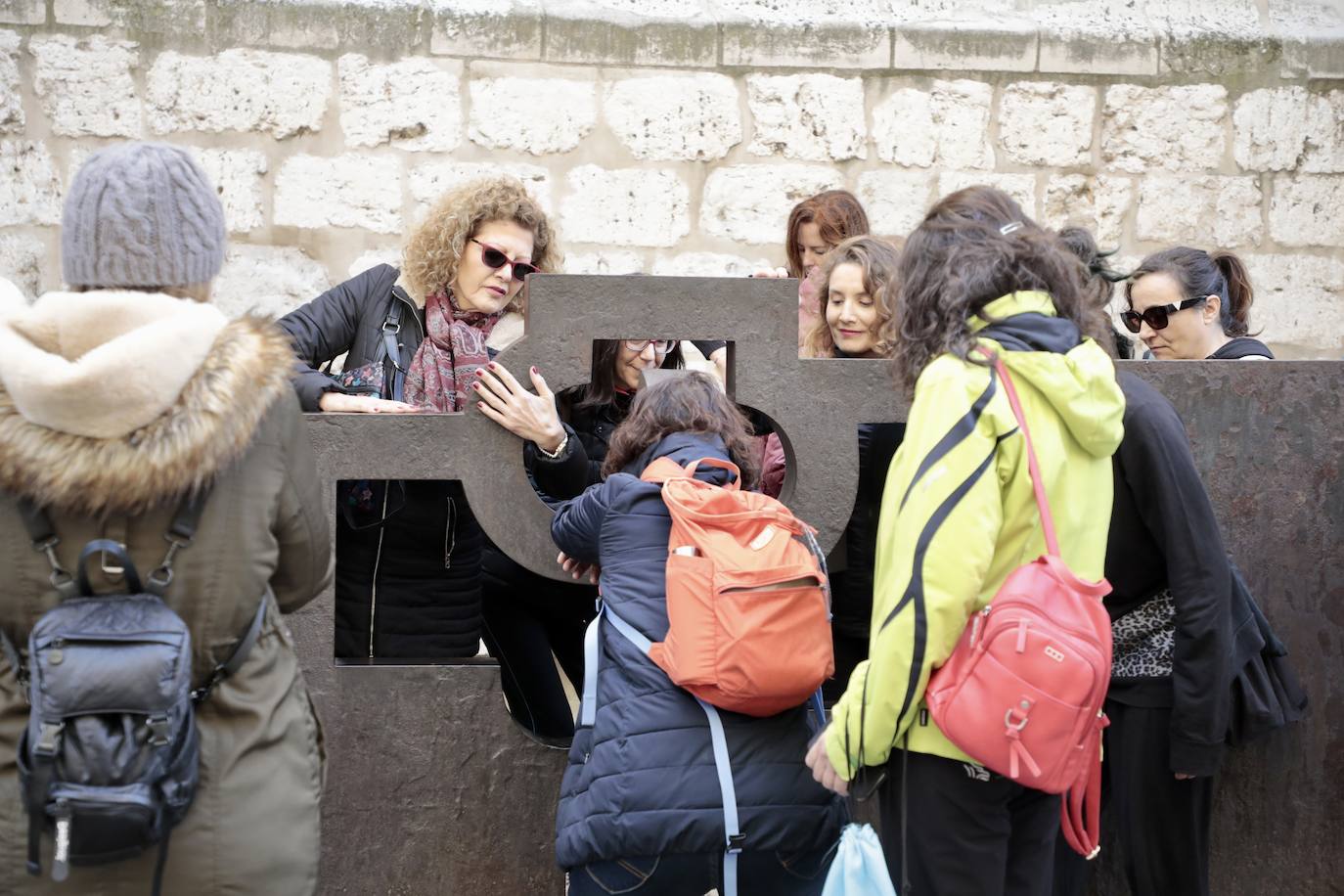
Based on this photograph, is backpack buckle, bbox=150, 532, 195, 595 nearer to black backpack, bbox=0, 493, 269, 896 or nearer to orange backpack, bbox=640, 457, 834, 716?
black backpack, bbox=0, 493, 269, 896

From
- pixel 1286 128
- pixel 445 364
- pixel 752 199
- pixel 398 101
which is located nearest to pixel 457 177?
pixel 398 101

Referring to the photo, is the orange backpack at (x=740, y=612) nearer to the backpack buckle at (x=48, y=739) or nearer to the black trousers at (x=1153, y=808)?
the black trousers at (x=1153, y=808)

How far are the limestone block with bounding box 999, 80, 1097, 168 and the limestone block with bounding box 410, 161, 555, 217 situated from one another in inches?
71.5

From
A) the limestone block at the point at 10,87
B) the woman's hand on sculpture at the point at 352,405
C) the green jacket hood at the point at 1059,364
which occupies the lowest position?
the woman's hand on sculpture at the point at 352,405

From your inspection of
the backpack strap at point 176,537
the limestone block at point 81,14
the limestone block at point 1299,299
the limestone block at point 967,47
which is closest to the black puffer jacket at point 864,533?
the backpack strap at point 176,537

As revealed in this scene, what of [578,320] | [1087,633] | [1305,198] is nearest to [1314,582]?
[1087,633]

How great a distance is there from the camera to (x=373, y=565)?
135 inches

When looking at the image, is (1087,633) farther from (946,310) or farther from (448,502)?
(448,502)

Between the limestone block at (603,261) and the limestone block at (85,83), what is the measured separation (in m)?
1.66

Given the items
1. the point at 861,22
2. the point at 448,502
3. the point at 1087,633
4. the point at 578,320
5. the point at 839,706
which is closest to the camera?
the point at 1087,633

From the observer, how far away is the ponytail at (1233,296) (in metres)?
4.00

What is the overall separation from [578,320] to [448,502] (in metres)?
0.57

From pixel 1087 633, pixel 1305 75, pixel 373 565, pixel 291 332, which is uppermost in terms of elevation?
pixel 1305 75

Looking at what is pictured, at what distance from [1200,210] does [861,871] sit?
428 cm
